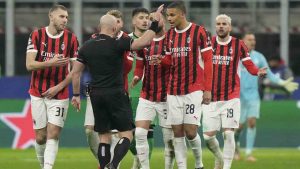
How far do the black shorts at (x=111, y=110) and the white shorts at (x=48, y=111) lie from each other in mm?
817

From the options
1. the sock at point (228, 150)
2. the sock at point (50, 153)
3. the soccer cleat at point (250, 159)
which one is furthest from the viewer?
the soccer cleat at point (250, 159)

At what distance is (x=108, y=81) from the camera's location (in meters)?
14.0

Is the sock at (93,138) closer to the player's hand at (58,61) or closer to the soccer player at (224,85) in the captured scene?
the player's hand at (58,61)

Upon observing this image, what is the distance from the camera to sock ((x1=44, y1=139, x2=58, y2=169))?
14.7 metres

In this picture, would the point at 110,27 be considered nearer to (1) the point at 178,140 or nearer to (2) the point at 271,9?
(1) the point at 178,140

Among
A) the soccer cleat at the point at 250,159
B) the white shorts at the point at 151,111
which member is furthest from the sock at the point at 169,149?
the soccer cleat at the point at 250,159

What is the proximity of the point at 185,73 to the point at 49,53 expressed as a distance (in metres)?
1.76

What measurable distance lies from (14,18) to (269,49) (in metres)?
6.66

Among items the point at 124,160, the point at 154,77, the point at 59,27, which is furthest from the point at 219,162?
the point at 124,160

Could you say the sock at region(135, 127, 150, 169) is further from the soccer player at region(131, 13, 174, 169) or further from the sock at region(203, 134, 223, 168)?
the sock at region(203, 134, 223, 168)

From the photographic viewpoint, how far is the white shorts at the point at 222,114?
16.4 m

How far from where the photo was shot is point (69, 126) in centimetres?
2367

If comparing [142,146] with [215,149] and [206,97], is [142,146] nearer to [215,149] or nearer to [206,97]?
[206,97]

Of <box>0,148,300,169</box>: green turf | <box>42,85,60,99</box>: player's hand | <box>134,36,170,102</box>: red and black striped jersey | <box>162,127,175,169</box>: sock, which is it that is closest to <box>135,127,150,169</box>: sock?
<box>162,127,175,169</box>: sock
